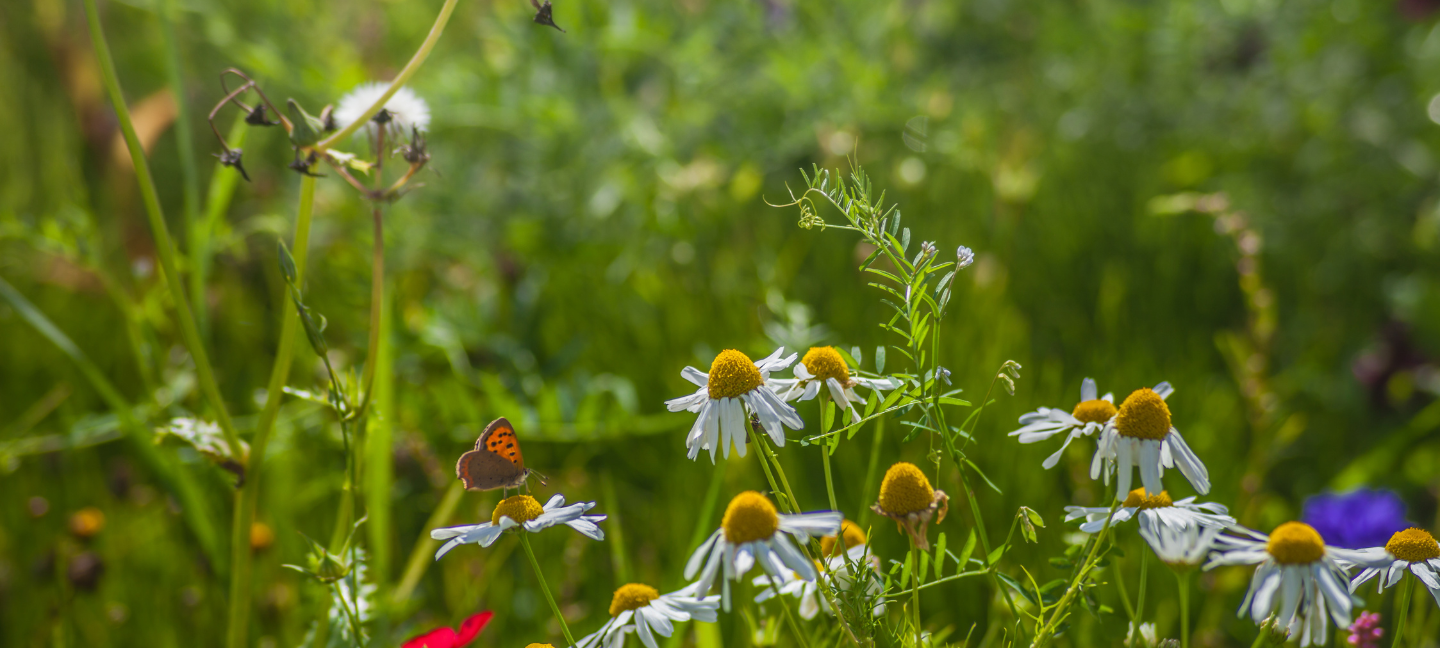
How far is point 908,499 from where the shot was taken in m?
0.52

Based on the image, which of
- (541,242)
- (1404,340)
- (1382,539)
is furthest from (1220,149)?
(541,242)

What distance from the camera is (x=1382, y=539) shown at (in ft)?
3.43

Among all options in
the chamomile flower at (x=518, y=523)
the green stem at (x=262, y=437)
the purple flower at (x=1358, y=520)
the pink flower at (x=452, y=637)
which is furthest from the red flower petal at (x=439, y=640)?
the purple flower at (x=1358, y=520)

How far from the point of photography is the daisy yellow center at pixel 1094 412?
60 centimetres

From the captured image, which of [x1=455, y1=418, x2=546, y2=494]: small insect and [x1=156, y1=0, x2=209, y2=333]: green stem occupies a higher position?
[x1=156, y1=0, x2=209, y2=333]: green stem

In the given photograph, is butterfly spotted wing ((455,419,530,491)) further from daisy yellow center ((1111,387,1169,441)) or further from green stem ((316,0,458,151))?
daisy yellow center ((1111,387,1169,441))

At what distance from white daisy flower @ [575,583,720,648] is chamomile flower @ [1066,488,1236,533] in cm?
25

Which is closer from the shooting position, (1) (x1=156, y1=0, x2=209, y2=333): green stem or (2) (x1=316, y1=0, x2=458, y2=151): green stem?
(2) (x1=316, y1=0, x2=458, y2=151): green stem

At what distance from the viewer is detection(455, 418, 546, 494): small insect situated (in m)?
0.59

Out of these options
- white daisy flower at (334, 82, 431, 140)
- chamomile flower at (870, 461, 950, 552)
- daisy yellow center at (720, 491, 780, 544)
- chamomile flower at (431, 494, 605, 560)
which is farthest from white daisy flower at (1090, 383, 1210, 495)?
white daisy flower at (334, 82, 431, 140)

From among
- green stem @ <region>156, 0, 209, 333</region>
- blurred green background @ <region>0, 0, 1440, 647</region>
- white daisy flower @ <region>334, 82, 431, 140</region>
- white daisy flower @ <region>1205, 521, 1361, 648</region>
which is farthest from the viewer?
blurred green background @ <region>0, 0, 1440, 647</region>

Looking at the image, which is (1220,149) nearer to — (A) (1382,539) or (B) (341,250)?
(A) (1382,539)

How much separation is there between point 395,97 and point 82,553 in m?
0.87

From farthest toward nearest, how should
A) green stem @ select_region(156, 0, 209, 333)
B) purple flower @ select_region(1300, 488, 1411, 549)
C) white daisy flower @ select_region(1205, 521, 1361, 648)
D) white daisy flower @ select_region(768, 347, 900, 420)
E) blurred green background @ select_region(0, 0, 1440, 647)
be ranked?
blurred green background @ select_region(0, 0, 1440, 647) < purple flower @ select_region(1300, 488, 1411, 549) < green stem @ select_region(156, 0, 209, 333) < white daisy flower @ select_region(768, 347, 900, 420) < white daisy flower @ select_region(1205, 521, 1361, 648)
